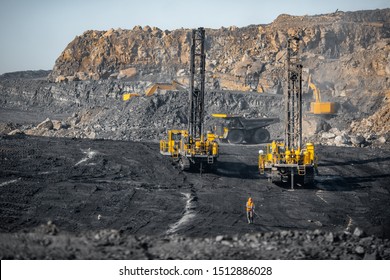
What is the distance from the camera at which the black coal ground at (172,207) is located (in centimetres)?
1089

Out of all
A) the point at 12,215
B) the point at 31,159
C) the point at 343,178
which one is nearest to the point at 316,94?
the point at 343,178

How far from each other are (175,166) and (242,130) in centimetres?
1053

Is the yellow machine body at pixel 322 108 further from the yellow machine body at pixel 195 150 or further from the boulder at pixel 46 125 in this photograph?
the boulder at pixel 46 125

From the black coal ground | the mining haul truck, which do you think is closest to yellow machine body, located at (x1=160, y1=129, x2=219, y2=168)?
the black coal ground

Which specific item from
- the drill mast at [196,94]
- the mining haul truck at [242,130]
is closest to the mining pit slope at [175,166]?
the mining haul truck at [242,130]

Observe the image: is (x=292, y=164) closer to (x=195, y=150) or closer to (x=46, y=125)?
(x=195, y=150)

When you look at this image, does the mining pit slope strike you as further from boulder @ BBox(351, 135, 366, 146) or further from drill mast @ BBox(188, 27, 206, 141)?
drill mast @ BBox(188, 27, 206, 141)

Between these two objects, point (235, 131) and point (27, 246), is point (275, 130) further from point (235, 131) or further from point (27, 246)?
point (27, 246)

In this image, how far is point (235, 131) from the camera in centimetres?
3559

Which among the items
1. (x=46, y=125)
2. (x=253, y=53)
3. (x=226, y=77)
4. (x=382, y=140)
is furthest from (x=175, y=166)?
(x=253, y=53)

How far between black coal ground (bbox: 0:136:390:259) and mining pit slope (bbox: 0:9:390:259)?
6 centimetres

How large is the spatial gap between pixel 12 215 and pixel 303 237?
33.5 feet

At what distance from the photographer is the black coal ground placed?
10.9 metres

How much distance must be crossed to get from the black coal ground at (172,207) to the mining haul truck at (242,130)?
4299 mm
